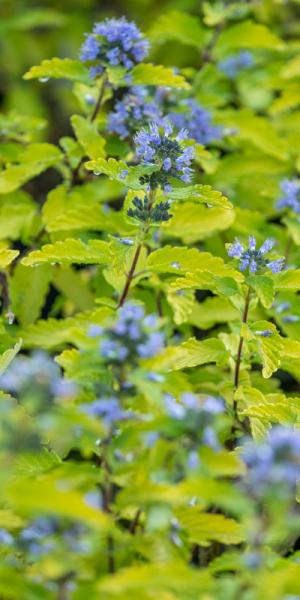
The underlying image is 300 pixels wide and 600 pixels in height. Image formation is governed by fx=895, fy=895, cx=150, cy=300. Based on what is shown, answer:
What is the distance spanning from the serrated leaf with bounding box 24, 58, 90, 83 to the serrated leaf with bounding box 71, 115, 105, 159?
121 millimetres

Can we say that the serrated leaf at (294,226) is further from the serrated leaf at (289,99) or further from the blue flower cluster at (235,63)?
the blue flower cluster at (235,63)

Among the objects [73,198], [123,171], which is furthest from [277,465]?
[73,198]

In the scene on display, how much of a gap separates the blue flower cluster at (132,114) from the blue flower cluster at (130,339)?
1242mm

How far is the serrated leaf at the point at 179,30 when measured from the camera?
3.31 metres

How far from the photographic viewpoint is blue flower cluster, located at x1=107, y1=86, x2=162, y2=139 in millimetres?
2639

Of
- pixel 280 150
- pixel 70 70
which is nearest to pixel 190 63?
pixel 280 150

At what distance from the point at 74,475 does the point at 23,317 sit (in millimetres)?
1203

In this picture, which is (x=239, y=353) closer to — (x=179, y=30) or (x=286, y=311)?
(x=286, y=311)

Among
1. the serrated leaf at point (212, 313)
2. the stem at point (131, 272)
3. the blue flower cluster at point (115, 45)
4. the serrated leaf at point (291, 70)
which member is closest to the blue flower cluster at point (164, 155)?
the stem at point (131, 272)

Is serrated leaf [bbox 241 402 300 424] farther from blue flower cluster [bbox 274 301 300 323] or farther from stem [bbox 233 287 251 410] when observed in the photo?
blue flower cluster [bbox 274 301 300 323]

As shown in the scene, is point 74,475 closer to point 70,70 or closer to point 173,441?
point 173,441

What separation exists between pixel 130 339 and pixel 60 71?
1304mm

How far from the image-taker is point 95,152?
248cm

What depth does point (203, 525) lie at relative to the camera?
5.47 feet
